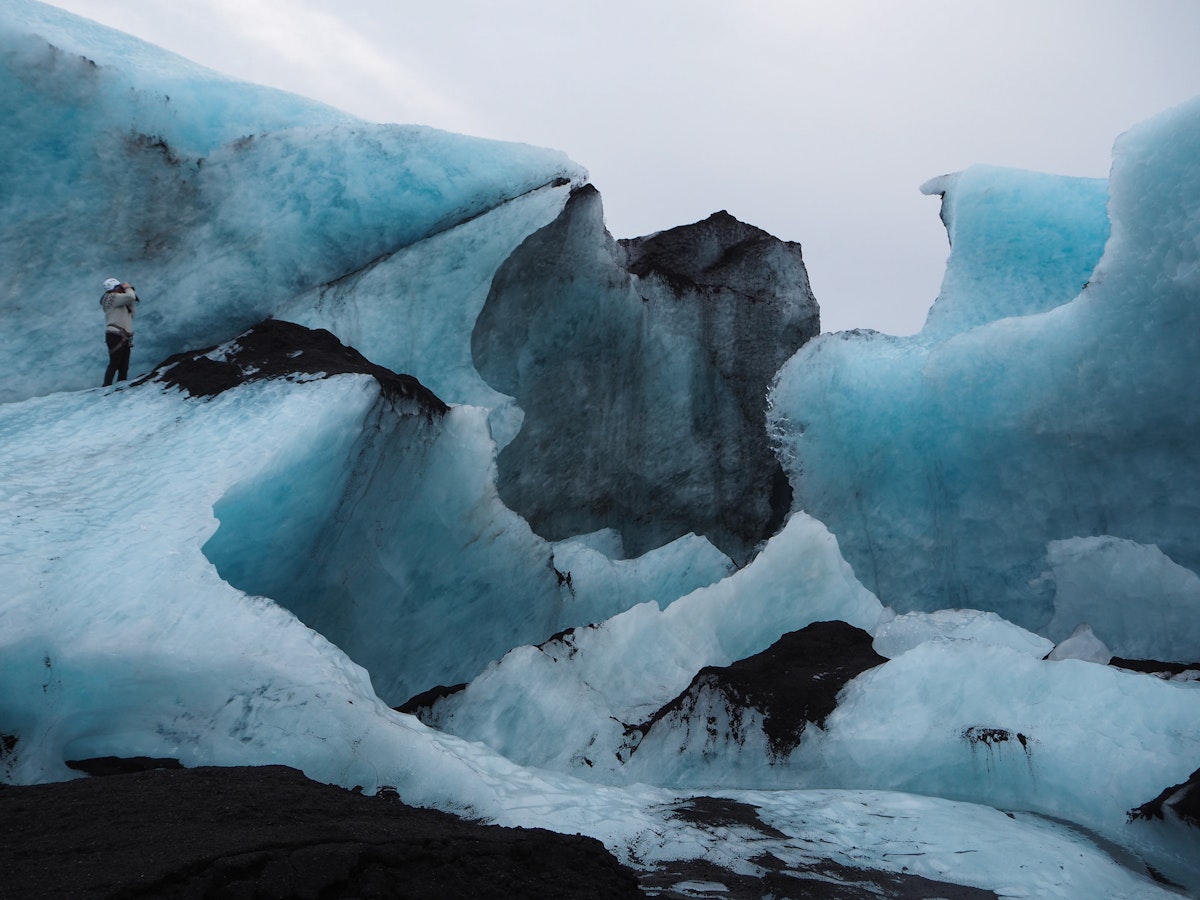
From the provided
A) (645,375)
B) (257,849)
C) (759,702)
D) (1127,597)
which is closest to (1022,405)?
(1127,597)

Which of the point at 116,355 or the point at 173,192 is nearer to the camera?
the point at 116,355

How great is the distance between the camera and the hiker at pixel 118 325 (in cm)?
677

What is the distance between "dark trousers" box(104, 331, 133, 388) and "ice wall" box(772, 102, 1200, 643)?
16.5ft

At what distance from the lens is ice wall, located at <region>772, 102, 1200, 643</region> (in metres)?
7.20

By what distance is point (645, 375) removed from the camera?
32.0 feet

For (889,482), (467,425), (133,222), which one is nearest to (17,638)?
(467,425)

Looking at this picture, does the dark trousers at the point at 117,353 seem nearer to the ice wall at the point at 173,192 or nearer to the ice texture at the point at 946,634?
the ice wall at the point at 173,192

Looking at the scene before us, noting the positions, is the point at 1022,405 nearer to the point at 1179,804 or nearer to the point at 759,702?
the point at 759,702

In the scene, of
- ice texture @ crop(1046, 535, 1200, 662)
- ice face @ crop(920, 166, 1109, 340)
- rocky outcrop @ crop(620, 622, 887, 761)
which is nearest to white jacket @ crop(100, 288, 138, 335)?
rocky outcrop @ crop(620, 622, 887, 761)

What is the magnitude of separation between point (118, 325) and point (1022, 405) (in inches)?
247

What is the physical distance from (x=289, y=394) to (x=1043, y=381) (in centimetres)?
530

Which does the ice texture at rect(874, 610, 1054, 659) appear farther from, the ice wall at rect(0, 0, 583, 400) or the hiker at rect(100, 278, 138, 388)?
the hiker at rect(100, 278, 138, 388)

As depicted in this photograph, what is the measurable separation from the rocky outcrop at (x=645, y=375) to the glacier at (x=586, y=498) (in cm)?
4

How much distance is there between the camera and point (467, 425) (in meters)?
6.96
